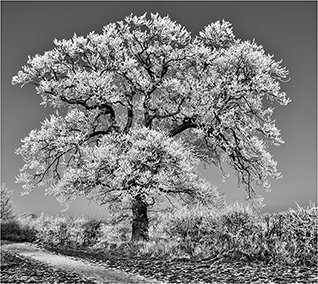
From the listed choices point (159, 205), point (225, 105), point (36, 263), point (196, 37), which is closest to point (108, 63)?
point (196, 37)

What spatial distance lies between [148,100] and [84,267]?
419 inches

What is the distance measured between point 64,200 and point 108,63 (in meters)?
7.46

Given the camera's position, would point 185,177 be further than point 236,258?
Yes

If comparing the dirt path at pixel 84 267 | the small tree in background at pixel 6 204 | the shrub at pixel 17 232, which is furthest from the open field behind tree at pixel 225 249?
the small tree in background at pixel 6 204

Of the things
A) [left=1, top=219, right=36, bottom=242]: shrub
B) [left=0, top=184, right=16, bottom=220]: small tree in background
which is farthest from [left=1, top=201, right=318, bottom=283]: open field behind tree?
[left=0, top=184, right=16, bottom=220]: small tree in background

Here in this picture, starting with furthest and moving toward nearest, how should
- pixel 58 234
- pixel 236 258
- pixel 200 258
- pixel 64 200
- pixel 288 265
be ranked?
pixel 58 234
pixel 64 200
pixel 200 258
pixel 236 258
pixel 288 265

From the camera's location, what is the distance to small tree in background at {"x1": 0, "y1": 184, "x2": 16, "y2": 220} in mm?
33031

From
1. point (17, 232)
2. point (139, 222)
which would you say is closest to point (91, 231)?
point (139, 222)

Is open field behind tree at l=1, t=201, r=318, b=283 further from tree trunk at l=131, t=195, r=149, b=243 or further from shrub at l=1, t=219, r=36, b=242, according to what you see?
shrub at l=1, t=219, r=36, b=242

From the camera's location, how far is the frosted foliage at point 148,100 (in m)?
19.6

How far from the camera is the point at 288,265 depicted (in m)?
11.7

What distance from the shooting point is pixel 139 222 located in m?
19.4

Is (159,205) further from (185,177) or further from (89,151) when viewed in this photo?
(89,151)

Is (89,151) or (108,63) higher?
(108,63)
